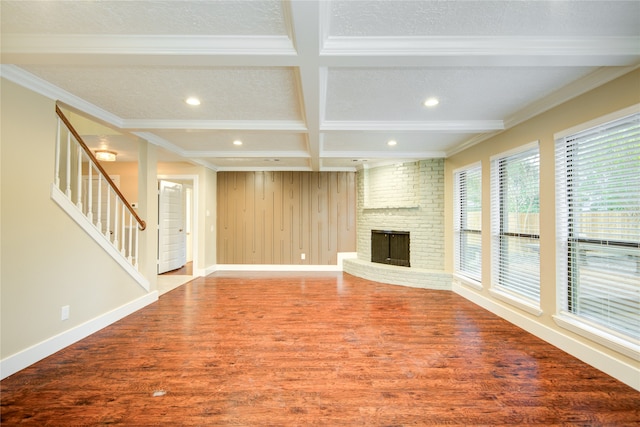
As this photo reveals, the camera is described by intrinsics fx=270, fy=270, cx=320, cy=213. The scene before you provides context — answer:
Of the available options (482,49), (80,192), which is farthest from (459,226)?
(80,192)

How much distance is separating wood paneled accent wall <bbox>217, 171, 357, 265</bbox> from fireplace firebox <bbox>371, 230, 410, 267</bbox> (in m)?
0.71

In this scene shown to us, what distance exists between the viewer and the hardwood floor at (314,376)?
172 cm

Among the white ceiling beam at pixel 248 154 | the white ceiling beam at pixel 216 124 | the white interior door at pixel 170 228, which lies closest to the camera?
the white ceiling beam at pixel 216 124

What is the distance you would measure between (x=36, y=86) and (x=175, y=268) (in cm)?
492

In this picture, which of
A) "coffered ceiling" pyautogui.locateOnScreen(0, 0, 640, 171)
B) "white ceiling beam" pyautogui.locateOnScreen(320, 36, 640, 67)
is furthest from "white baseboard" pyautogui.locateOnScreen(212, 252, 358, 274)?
"white ceiling beam" pyautogui.locateOnScreen(320, 36, 640, 67)

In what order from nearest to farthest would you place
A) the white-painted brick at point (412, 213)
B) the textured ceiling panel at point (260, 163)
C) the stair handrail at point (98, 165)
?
the stair handrail at point (98, 165), the white-painted brick at point (412, 213), the textured ceiling panel at point (260, 163)

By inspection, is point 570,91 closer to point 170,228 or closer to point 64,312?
point 64,312

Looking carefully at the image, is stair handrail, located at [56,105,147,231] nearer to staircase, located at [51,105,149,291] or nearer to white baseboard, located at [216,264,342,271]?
staircase, located at [51,105,149,291]

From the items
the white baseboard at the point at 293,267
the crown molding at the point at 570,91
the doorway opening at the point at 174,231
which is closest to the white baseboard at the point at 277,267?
the white baseboard at the point at 293,267

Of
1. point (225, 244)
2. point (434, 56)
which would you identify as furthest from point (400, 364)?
point (225, 244)

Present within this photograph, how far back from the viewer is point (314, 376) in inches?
84.0

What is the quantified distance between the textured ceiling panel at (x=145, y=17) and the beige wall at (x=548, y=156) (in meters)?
2.67

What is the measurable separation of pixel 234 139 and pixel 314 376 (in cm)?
328

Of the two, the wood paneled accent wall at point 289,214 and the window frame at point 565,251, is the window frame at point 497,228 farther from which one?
the wood paneled accent wall at point 289,214
